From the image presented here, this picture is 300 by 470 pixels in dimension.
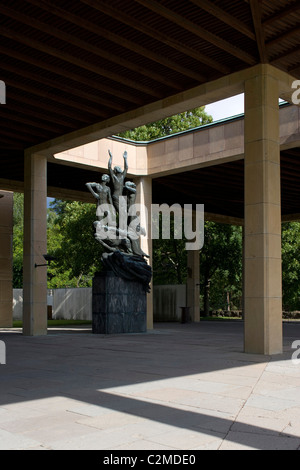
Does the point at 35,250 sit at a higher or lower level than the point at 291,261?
higher

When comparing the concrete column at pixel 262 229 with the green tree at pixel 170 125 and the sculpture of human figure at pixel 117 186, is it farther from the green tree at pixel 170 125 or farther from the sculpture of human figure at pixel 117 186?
the green tree at pixel 170 125

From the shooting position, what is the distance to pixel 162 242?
39250 mm

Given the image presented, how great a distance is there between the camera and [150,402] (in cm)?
668

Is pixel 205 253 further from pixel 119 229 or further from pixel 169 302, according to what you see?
pixel 119 229

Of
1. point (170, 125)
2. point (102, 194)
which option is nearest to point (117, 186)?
point (102, 194)

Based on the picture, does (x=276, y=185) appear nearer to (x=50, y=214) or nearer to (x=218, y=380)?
(x=218, y=380)

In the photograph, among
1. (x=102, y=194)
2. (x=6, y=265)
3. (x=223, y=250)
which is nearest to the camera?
(x=102, y=194)

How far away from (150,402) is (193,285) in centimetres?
2707

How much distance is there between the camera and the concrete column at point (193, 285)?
109 ft

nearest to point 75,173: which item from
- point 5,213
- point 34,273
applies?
point 5,213

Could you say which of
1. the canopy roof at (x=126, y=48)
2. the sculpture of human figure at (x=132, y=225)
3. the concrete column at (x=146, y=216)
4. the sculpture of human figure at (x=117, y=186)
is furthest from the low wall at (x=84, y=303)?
the canopy roof at (x=126, y=48)

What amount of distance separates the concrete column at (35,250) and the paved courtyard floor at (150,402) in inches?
315

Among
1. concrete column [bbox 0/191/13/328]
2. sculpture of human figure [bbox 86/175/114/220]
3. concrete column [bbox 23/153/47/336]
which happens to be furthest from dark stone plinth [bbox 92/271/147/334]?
concrete column [bbox 0/191/13/328]

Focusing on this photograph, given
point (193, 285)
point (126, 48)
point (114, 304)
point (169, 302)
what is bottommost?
point (169, 302)
